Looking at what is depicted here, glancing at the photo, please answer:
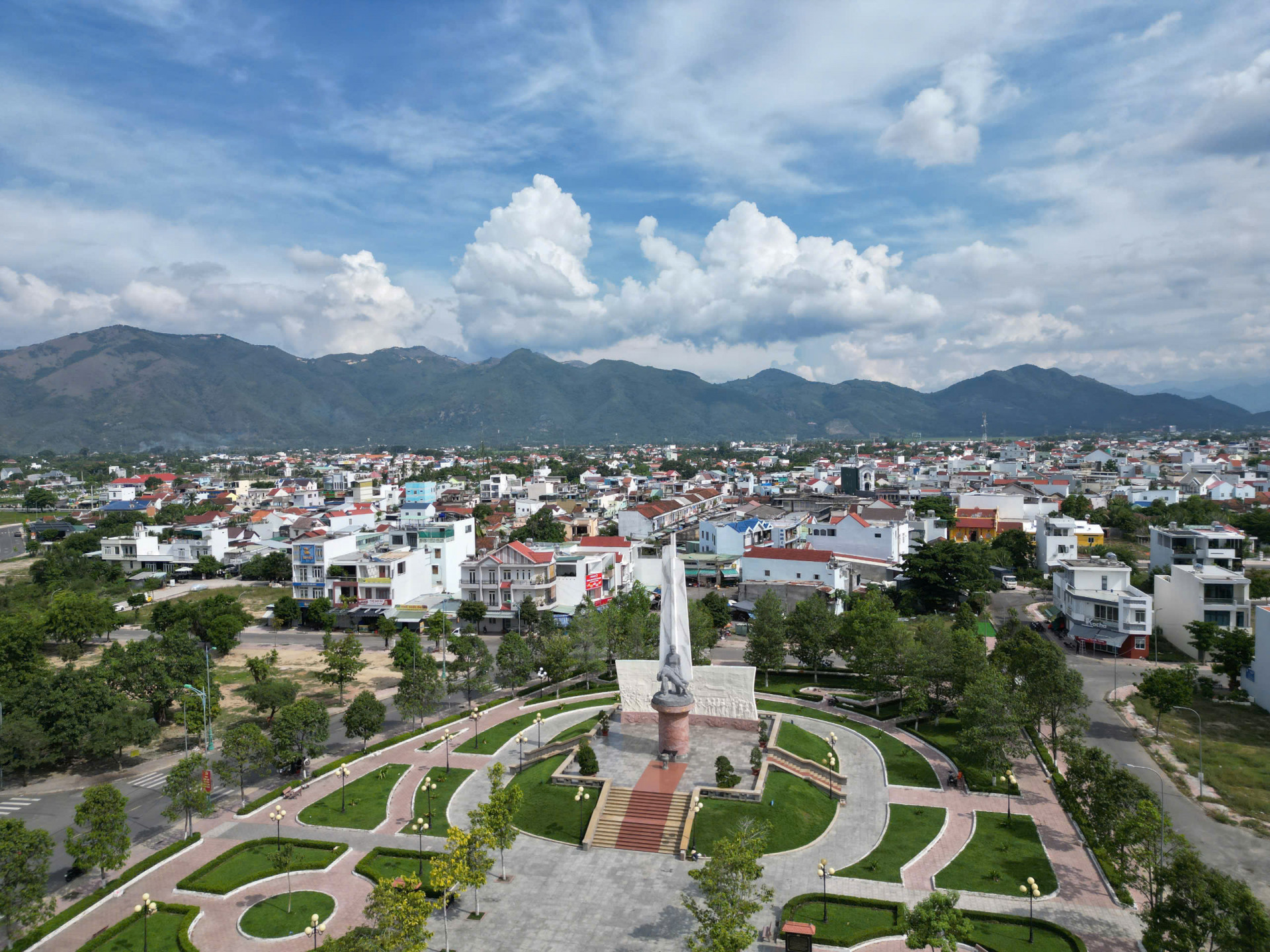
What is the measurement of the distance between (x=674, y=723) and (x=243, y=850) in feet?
45.6

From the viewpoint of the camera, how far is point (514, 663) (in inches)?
1364

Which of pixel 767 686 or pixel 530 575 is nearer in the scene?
pixel 767 686

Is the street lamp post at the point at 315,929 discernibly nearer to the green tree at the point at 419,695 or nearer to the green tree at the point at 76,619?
the green tree at the point at 419,695

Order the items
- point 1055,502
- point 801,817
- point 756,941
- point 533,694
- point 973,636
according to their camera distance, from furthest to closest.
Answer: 1. point 1055,502
2. point 533,694
3. point 973,636
4. point 801,817
5. point 756,941

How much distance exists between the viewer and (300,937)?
695 inches

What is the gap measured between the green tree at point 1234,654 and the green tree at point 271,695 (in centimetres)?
4226

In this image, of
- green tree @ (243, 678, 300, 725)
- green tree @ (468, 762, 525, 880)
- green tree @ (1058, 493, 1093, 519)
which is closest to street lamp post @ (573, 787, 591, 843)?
green tree @ (468, 762, 525, 880)

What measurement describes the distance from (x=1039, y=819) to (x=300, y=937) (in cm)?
2113

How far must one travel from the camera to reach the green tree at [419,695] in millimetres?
31109

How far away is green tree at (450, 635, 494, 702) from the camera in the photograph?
33.8 meters

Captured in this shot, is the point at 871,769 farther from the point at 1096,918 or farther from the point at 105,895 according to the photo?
the point at 105,895

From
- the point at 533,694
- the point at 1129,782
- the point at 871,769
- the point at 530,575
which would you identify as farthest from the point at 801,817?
the point at 530,575

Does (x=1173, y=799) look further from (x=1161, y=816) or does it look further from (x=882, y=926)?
(x=882, y=926)

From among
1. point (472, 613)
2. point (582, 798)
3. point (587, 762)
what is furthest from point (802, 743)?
point (472, 613)
